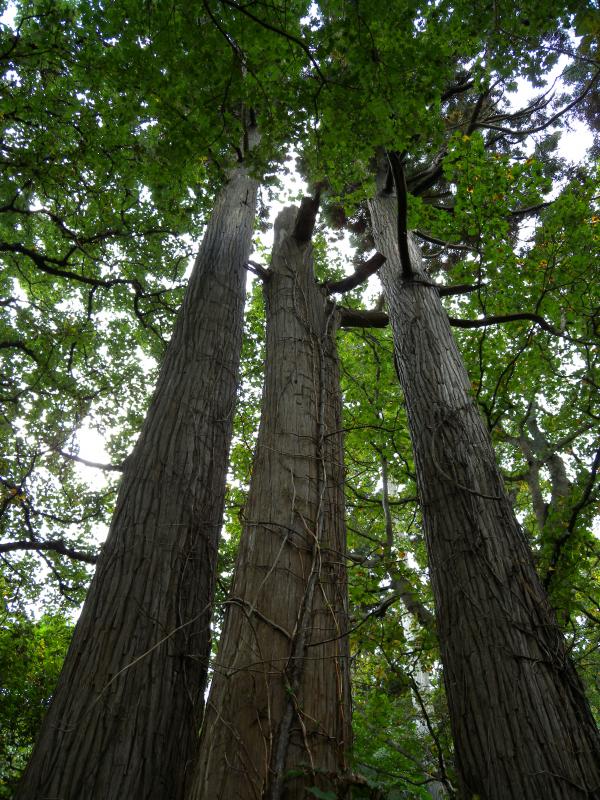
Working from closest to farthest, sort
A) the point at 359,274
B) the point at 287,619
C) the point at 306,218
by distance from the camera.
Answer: the point at 287,619, the point at 306,218, the point at 359,274

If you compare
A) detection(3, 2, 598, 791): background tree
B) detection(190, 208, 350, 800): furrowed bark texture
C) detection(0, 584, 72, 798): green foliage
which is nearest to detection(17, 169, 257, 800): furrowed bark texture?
detection(190, 208, 350, 800): furrowed bark texture

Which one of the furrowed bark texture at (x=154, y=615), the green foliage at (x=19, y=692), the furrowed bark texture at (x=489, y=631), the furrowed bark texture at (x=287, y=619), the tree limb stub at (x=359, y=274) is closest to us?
the furrowed bark texture at (x=287, y=619)

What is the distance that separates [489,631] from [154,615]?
76.9 inches

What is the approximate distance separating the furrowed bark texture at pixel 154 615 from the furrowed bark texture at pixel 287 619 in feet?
1.24

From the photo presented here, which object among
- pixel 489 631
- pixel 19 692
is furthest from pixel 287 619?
pixel 19 692

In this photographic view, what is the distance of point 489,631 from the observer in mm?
2807

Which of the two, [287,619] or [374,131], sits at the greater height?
[374,131]

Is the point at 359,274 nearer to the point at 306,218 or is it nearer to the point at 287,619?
the point at 306,218

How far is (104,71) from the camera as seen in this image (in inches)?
159

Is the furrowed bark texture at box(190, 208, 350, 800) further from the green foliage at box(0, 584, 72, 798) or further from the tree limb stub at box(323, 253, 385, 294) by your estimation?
the green foliage at box(0, 584, 72, 798)

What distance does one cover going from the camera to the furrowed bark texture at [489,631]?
7.61 feet

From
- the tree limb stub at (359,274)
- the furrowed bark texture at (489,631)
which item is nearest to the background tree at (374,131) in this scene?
the furrowed bark texture at (489,631)

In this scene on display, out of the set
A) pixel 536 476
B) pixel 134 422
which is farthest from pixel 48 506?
pixel 536 476

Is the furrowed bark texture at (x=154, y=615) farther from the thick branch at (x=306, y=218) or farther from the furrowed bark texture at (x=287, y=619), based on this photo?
the thick branch at (x=306, y=218)
